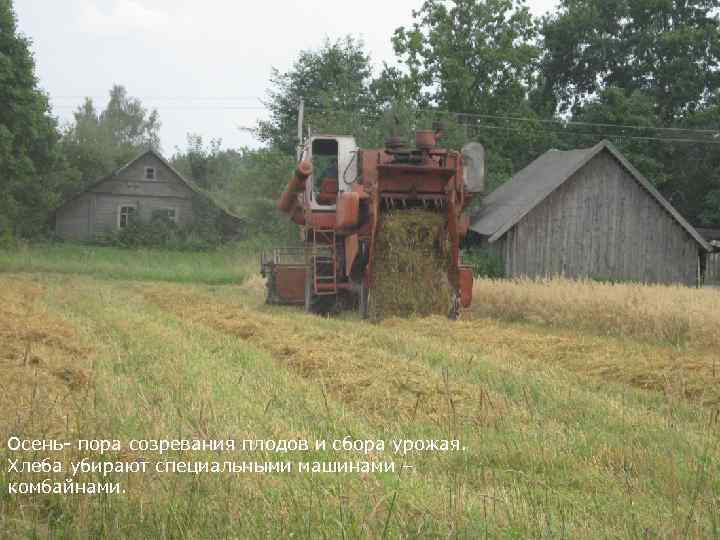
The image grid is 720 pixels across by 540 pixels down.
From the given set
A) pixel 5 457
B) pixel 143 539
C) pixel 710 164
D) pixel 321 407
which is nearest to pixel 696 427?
pixel 321 407

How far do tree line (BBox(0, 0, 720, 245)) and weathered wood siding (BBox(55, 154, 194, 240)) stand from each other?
184 cm

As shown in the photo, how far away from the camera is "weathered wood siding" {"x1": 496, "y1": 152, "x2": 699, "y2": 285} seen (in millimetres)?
26344

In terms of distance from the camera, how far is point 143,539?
3.17 m

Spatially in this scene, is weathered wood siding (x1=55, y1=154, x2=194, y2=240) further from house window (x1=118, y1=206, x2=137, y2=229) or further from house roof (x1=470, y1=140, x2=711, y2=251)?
house roof (x1=470, y1=140, x2=711, y2=251)

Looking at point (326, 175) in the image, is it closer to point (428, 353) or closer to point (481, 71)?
point (428, 353)

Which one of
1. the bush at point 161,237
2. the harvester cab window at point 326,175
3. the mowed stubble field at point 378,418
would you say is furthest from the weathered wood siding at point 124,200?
the mowed stubble field at point 378,418

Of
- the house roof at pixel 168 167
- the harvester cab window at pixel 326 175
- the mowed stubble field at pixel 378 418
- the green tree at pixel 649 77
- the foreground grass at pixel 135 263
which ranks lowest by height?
the mowed stubble field at pixel 378 418

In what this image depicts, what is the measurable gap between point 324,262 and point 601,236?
621 inches

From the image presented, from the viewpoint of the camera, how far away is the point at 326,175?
47.9ft

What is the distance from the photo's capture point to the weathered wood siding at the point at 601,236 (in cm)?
2634

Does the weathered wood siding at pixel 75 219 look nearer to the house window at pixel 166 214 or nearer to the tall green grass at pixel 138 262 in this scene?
the tall green grass at pixel 138 262

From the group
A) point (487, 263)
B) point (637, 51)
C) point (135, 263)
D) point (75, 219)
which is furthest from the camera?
point (75, 219)

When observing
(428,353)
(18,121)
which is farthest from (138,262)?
(428,353)

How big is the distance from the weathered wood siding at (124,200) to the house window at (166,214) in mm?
176
